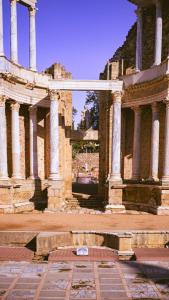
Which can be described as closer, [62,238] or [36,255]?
[36,255]

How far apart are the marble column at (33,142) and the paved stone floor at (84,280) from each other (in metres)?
10.7

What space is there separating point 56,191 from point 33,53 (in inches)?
387

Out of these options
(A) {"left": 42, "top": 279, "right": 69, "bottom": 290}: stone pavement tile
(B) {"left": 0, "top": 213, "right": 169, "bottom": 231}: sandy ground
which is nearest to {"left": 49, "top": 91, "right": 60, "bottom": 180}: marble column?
(B) {"left": 0, "top": 213, "right": 169, "bottom": 231}: sandy ground

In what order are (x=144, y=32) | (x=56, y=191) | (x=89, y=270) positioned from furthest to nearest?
(x=144, y=32), (x=56, y=191), (x=89, y=270)

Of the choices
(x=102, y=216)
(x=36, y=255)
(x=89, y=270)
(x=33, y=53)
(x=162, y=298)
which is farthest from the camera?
(x=33, y=53)

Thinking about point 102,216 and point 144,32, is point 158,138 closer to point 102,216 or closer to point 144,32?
point 102,216

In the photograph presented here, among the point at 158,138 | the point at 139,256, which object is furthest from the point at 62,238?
the point at 158,138

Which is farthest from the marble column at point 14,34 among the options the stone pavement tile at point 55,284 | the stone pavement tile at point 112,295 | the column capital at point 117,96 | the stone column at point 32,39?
the stone pavement tile at point 112,295

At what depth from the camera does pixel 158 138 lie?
18.1m

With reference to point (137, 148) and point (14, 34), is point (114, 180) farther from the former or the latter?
point (14, 34)

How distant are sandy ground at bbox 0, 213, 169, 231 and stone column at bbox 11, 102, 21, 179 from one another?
341 cm

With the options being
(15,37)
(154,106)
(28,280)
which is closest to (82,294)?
(28,280)

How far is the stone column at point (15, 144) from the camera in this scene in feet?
59.8

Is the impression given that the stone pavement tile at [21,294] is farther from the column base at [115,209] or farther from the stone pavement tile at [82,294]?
the column base at [115,209]
